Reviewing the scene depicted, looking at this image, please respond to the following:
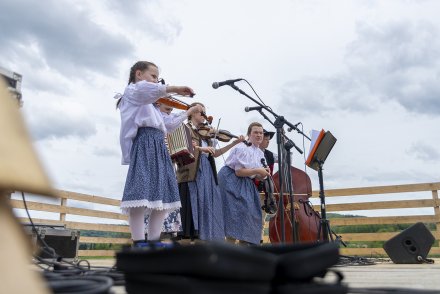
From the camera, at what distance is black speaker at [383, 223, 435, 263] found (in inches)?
137

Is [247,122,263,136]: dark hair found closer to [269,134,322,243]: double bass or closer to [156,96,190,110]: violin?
[269,134,322,243]: double bass

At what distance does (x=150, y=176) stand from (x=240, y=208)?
1592 millimetres

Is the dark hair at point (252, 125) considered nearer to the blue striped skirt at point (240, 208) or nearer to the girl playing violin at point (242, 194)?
the girl playing violin at point (242, 194)

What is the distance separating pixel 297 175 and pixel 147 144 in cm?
231

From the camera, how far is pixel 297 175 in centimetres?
438

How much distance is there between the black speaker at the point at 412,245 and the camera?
3.49 m

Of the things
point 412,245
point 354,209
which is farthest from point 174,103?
point 354,209

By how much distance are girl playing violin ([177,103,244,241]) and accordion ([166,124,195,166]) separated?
274 mm

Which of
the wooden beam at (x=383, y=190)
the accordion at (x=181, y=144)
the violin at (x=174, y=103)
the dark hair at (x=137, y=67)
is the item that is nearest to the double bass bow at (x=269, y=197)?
the accordion at (x=181, y=144)

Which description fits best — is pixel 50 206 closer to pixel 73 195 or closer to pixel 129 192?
pixel 73 195

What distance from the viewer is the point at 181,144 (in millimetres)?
3096

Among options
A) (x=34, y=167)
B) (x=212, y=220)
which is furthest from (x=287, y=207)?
(x=34, y=167)

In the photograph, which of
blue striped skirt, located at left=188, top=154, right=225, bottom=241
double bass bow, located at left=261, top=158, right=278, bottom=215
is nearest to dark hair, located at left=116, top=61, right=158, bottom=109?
blue striped skirt, located at left=188, top=154, right=225, bottom=241

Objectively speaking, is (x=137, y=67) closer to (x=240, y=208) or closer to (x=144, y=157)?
(x=144, y=157)
